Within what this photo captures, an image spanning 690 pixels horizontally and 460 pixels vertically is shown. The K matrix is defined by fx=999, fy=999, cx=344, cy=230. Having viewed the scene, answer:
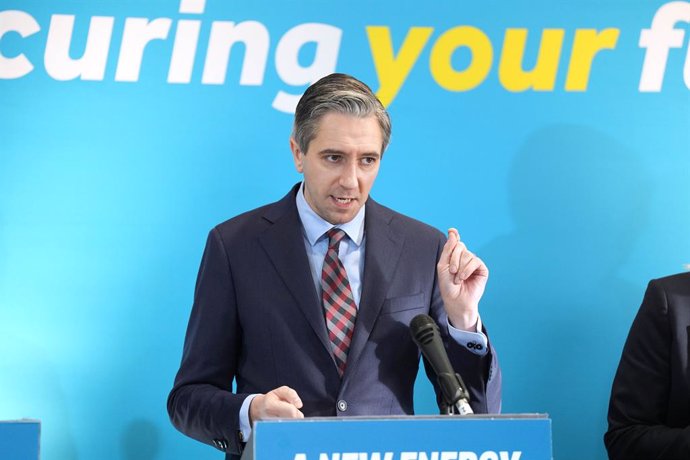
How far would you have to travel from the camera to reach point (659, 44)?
309 centimetres

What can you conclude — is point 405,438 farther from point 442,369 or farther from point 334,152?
point 334,152

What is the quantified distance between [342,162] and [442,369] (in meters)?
0.70

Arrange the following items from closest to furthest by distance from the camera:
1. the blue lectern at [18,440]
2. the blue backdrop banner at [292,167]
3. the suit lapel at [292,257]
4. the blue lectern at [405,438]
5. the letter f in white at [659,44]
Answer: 1. the blue lectern at [405,438]
2. the blue lectern at [18,440]
3. the suit lapel at [292,257]
4. the blue backdrop banner at [292,167]
5. the letter f in white at [659,44]

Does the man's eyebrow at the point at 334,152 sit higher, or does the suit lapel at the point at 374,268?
the man's eyebrow at the point at 334,152

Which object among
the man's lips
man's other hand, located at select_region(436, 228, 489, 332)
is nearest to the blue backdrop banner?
the man's lips

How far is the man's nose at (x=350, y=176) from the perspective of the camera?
7.40 feet

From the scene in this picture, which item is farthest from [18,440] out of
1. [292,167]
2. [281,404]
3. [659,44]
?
[659,44]

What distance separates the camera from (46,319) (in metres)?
2.96

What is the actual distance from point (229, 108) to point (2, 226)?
29.9 inches

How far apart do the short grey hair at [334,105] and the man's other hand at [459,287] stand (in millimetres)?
326

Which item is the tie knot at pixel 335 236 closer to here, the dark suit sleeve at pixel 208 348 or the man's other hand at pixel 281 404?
the dark suit sleeve at pixel 208 348

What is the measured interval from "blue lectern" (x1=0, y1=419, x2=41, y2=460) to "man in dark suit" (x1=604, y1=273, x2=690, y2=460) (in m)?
1.45

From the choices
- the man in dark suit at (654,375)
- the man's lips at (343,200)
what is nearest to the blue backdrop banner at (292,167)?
the man in dark suit at (654,375)

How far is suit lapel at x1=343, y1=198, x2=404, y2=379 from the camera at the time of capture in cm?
222
